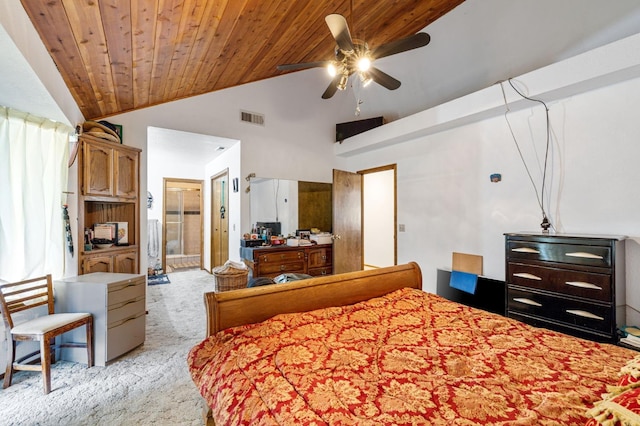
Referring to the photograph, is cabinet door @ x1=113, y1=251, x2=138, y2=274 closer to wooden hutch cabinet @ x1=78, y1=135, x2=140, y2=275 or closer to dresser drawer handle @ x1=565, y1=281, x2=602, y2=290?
wooden hutch cabinet @ x1=78, y1=135, x2=140, y2=275

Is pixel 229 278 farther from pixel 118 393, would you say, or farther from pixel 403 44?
pixel 403 44

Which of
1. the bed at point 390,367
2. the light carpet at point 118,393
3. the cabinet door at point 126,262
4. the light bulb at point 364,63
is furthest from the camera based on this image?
the cabinet door at point 126,262

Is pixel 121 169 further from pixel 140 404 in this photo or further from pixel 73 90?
pixel 140 404

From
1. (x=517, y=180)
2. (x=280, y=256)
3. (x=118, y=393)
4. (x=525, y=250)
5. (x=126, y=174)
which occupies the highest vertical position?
(x=126, y=174)

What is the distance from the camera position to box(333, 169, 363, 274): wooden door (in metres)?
4.99

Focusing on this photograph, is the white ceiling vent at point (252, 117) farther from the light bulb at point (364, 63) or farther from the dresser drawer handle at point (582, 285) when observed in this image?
the dresser drawer handle at point (582, 285)

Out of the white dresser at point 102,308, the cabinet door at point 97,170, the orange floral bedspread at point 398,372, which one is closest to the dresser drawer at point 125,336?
the white dresser at point 102,308

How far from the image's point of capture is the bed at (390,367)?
967 millimetres

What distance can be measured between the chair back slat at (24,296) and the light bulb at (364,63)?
3.26 m

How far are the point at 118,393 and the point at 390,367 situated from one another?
6.86ft

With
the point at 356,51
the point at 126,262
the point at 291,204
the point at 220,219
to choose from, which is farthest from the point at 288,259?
the point at 356,51

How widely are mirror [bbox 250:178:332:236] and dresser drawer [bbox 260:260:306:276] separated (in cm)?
58

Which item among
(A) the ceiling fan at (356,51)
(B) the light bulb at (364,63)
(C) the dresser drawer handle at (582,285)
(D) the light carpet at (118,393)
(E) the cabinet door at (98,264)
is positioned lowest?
(D) the light carpet at (118,393)

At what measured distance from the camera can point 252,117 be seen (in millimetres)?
4586
